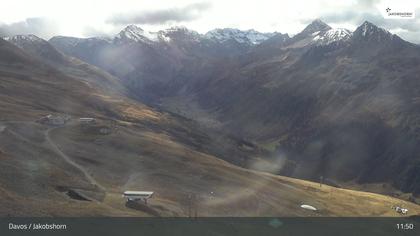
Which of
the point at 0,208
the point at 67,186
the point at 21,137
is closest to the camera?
the point at 0,208

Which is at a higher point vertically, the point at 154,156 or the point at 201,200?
the point at 154,156

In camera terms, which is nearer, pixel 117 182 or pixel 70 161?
pixel 117 182

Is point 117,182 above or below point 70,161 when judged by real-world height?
below

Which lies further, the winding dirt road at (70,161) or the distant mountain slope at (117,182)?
the winding dirt road at (70,161)

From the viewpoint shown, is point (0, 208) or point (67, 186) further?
point (67, 186)

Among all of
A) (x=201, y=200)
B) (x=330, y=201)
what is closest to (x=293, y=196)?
(x=330, y=201)

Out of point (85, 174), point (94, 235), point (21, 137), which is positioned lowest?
point (94, 235)

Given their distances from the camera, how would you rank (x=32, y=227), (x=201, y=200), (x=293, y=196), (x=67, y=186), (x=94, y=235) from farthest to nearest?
(x=293, y=196)
(x=201, y=200)
(x=67, y=186)
(x=94, y=235)
(x=32, y=227)

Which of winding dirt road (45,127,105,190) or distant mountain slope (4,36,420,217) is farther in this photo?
winding dirt road (45,127,105,190)

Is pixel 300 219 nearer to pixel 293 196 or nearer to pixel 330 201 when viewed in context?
pixel 293 196
